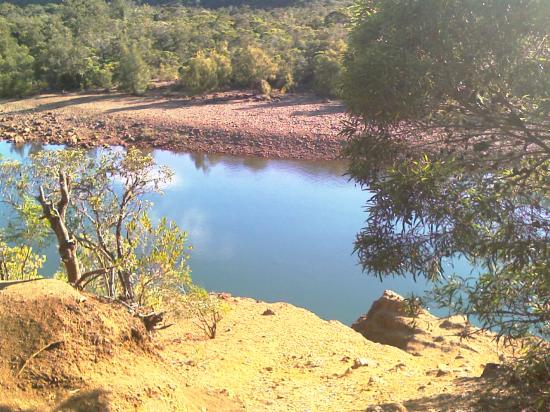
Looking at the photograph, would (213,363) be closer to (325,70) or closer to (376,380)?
(376,380)

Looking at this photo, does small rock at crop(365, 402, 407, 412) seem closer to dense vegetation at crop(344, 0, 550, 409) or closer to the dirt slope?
the dirt slope

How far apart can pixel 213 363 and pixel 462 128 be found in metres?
4.04

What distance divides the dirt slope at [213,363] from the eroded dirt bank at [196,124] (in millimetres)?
17587

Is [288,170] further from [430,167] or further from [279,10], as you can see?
[279,10]

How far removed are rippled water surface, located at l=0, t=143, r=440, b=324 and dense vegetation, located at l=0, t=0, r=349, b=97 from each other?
9.54 meters

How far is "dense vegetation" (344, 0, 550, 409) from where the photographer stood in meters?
3.98

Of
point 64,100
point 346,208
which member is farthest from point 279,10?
point 346,208

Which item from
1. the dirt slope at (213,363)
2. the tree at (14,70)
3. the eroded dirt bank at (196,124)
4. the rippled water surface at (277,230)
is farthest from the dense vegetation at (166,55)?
the dirt slope at (213,363)

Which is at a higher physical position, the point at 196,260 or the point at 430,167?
the point at 430,167

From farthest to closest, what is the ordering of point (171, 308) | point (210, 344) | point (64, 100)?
point (64, 100)
point (210, 344)
point (171, 308)

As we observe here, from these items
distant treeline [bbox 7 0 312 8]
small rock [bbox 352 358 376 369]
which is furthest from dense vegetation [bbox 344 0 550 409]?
distant treeline [bbox 7 0 312 8]

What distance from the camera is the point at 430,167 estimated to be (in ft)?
13.4

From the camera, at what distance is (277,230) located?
16781 mm

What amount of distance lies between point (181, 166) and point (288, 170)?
14.5ft
